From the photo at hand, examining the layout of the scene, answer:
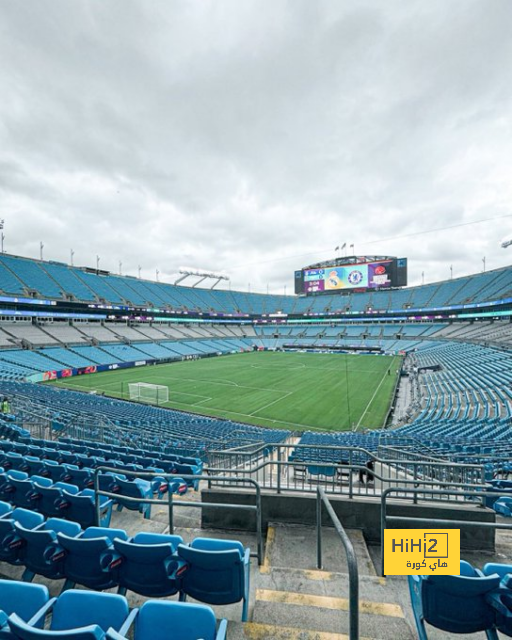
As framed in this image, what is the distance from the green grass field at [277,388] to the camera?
2453 centimetres

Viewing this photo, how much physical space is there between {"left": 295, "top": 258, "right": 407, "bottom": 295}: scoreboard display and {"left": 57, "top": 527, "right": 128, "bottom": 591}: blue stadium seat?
247ft

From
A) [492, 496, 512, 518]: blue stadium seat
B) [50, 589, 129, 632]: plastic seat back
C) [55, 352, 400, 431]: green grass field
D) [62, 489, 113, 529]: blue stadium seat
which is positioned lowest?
[55, 352, 400, 431]: green grass field

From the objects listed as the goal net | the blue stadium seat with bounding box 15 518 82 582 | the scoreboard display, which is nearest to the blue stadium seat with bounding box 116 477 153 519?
the blue stadium seat with bounding box 15 518 82 582

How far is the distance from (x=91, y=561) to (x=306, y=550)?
→ 124 inches

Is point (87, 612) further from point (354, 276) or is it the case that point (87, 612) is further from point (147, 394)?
point (354, 276)

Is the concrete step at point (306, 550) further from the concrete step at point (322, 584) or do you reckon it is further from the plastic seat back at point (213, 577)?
the plastic seat back at point (213, 577)

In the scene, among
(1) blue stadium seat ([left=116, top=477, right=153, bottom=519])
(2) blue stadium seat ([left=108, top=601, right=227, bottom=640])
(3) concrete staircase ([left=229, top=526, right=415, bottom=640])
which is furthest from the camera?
(1) blue stadium seat ([left=116, top=477, right=153, bottom=519])

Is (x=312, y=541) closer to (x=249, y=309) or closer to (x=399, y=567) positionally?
(x=399, y=567)

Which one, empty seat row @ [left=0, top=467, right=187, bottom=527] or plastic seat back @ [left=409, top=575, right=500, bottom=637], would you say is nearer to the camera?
plastic seat back @ [left=409, top=575, right=500, bottom=637]

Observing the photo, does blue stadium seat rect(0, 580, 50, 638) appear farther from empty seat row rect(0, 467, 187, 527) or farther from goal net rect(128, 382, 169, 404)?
goal net rect(128, 382, 169, 404)

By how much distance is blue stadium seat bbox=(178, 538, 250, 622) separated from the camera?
3.27 m

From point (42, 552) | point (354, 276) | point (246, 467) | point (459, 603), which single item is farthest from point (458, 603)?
point (354, 276)

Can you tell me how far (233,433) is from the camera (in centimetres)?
1547

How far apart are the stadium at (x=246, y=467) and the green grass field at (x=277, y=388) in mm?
284
